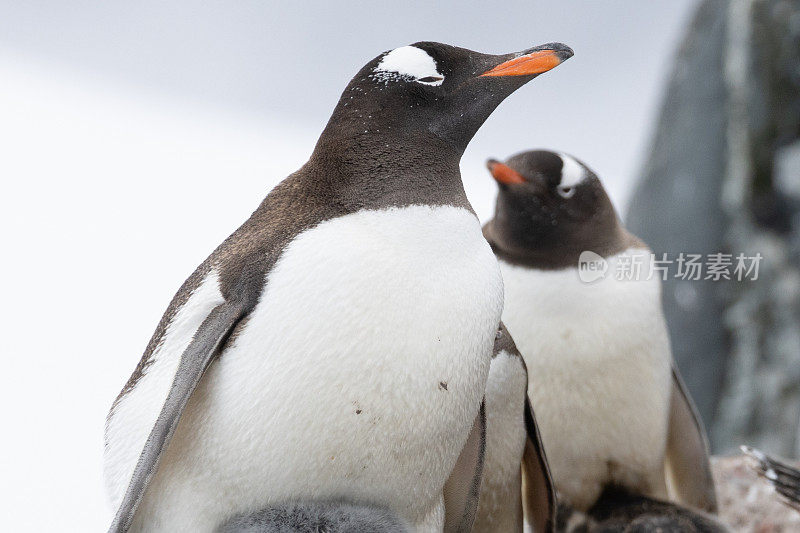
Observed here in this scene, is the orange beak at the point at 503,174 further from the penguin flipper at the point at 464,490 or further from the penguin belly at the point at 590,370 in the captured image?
the penguin flipper at the point at 464,490

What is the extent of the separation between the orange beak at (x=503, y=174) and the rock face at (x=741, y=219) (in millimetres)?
2273

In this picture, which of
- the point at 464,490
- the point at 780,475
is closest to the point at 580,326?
the point at 780,475

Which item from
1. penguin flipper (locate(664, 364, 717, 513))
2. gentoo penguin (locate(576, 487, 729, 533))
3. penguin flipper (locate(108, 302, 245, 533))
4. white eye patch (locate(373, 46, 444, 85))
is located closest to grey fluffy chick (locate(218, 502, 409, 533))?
penguin flipper (locate(108, 302, 245, 533))

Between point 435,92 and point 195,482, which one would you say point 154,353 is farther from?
point 435,92

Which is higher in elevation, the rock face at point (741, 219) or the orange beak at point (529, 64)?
the orange beak at point (529, 64)

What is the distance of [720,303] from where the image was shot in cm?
353

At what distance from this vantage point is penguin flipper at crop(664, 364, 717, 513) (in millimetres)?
1825

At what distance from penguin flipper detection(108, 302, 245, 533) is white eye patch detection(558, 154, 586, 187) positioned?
933mm

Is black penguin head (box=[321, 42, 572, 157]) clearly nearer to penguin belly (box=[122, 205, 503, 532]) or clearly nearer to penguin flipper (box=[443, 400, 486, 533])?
penguin belly (box=[122, 205, 503, 532])

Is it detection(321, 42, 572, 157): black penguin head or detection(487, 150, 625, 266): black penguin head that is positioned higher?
detection(321, 42, 572, 157): black penguin head

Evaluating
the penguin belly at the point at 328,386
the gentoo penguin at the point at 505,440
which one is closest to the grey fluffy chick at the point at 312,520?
the penguin belly at the point at 328,386

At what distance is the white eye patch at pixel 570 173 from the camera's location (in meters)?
1.63

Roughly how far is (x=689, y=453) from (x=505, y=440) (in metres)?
0.77

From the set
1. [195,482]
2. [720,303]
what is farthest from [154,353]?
[720,303]
